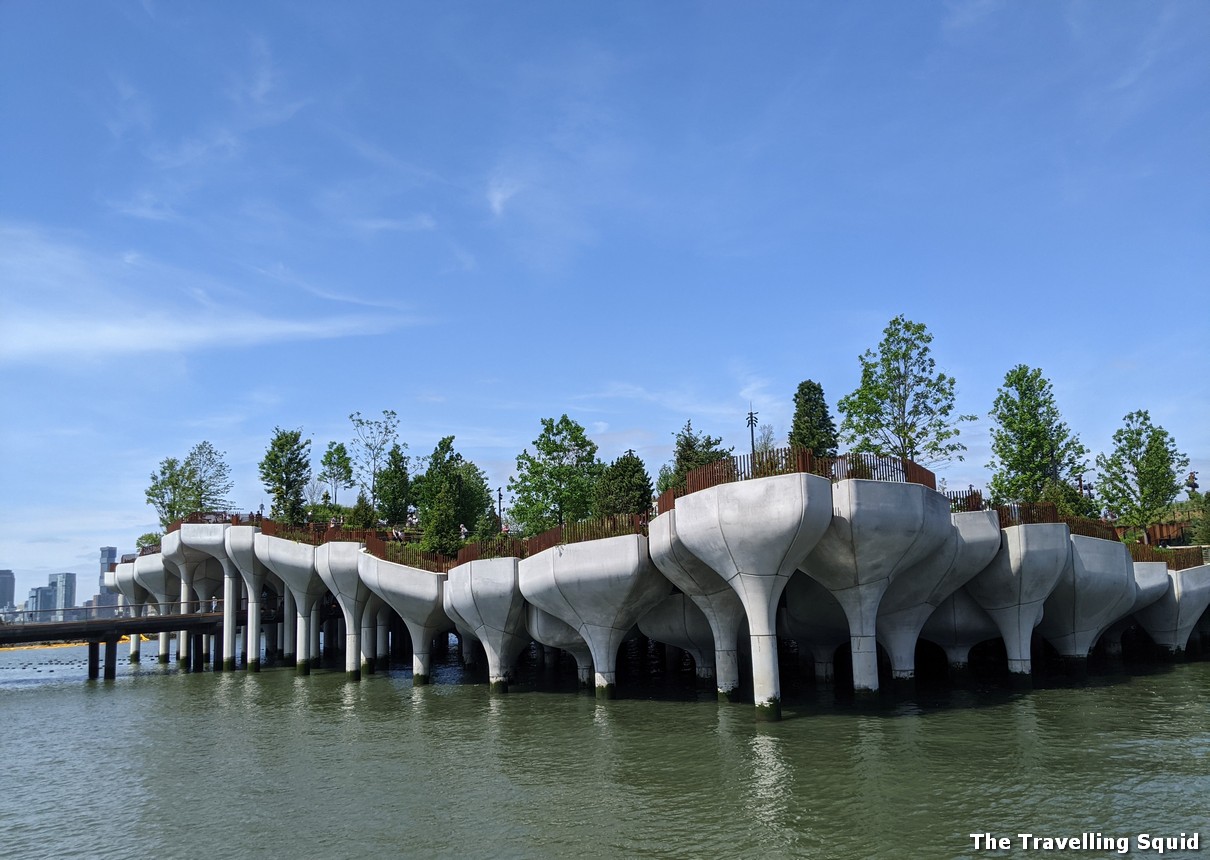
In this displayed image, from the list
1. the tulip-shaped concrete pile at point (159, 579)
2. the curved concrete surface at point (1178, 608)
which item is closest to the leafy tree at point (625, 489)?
the curved concrete surface at point (1178, 608)

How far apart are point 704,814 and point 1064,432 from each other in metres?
43.1

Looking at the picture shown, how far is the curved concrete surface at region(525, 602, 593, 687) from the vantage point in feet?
120

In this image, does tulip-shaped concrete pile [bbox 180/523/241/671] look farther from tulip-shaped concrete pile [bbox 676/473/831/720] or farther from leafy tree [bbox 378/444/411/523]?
tulip-shaped concrete pile [bbox 676/473/831/720]

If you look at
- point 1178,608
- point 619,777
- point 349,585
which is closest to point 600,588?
point 619,777

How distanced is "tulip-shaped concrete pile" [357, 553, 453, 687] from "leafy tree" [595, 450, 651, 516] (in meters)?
13.2

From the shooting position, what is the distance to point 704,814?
1725cm

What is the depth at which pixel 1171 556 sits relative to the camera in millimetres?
43562

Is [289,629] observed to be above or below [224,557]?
below

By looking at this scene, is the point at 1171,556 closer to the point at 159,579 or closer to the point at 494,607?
the point at 494,607

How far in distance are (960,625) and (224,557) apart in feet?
143

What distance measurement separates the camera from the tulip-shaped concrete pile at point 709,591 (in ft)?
98.2

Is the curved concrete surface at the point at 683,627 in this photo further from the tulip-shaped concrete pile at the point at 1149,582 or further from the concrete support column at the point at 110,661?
the concrete support column at the point at 110,661

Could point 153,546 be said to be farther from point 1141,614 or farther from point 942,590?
point 1141,614

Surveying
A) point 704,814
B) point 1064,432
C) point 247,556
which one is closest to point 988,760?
point 704,814
